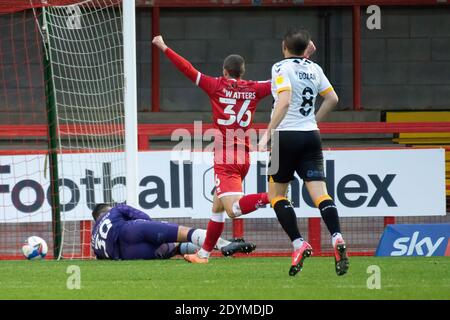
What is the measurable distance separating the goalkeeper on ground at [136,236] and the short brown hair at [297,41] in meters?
2.63

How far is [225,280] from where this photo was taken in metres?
9.43

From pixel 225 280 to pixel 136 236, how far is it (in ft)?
8.84

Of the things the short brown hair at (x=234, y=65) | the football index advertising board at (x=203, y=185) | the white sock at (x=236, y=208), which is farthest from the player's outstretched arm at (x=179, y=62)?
the football index advertising board at (x=203, y=185)

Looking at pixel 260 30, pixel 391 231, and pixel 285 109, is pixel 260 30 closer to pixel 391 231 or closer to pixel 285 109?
pixel 391 231

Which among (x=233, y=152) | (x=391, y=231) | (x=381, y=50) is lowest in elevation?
(x=391, y=231)

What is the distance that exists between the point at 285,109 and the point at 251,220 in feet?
16.4

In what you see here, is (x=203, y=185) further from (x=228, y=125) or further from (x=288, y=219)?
(x=288, y=219)

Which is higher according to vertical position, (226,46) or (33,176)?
(226,46)

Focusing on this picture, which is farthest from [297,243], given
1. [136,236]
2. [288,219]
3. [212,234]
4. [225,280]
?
[136,236]

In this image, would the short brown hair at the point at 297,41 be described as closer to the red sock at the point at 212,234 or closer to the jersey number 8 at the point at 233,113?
the jersey number 8 at the point at 233,113

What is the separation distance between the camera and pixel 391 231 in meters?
13.7

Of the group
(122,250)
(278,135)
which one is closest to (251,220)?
(122,250)

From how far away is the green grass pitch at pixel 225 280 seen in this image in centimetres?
821

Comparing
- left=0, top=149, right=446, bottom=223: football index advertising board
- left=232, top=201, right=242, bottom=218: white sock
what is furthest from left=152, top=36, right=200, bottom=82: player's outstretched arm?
left=0, top=149, right=446, bottom=223: football index advertising board
